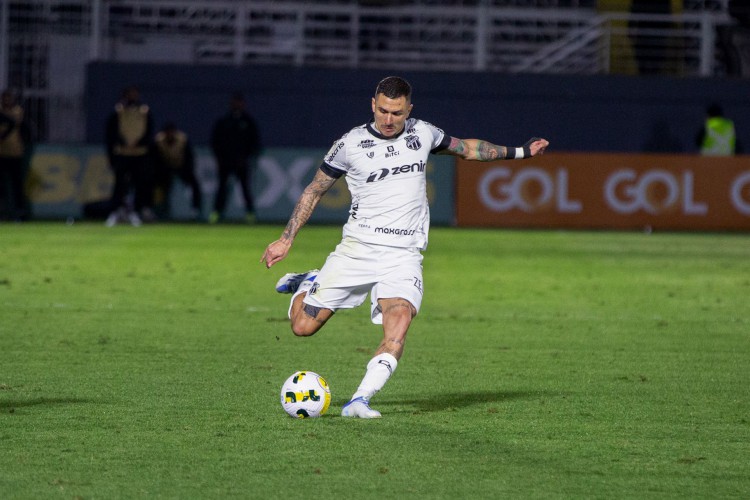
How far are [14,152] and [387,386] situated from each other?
17821 mm

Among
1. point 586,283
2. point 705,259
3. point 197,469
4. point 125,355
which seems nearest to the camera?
point 197,469

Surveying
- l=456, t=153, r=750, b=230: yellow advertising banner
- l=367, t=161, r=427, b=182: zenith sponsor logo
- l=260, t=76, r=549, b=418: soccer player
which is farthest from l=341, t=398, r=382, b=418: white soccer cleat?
l=456, t=153, r=750, b=230: yellow advertising banner

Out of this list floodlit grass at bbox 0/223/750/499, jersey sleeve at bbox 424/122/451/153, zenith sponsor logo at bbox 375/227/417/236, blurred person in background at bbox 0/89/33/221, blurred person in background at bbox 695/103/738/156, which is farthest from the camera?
blurred person in background at bbox 695/103/738/156

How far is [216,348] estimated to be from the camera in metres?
9.93

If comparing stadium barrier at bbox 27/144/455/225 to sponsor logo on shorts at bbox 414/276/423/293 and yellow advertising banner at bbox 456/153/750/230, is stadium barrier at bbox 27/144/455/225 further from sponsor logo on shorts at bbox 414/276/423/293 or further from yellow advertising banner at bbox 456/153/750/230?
sponsor logo on shorts at bbox 414/276/423/293

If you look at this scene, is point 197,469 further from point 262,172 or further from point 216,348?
point 262,172

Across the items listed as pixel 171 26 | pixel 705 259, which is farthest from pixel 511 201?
pixel 171 26

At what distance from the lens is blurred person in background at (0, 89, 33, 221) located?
954 inches

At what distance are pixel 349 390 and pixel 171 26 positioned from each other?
73.7 feet

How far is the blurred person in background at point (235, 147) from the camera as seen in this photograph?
25.3 m

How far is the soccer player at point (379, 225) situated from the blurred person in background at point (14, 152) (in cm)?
1773

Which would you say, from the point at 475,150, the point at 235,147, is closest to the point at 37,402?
the point at 475,150

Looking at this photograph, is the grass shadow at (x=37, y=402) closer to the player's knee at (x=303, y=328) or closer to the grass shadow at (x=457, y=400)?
the player's knee at (x=303, y=328)

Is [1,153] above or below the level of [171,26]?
below
